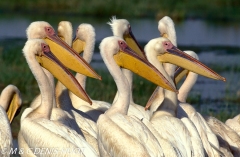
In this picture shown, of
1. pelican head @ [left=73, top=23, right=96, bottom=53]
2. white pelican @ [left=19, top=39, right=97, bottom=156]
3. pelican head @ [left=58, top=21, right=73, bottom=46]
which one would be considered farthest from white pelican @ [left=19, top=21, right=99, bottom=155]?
pelican head @ [left=73, top=23, right=96, bottom=53]

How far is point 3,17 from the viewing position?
25844 mm

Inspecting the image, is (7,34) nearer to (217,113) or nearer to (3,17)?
(3,17)

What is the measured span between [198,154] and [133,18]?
1945cm

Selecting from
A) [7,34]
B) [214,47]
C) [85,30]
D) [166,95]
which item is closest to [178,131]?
[166,95]

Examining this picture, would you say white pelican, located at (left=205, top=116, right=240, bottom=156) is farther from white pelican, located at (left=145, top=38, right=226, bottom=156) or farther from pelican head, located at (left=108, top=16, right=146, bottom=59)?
pelican head, located at (left=108, top=16, right=146, bottom=59)

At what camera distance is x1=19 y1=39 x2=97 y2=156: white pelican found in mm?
6922

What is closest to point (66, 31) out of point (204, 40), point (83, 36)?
point (83, 36)

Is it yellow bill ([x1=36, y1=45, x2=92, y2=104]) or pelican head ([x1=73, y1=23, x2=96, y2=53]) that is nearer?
yellow bill ([x1=36, y1=45, x2=92, y2=104])

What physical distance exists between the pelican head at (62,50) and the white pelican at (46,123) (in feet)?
2.02

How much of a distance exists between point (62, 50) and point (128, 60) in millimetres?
899

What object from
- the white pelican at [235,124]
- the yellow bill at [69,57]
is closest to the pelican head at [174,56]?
the yellow bill at [69,57]

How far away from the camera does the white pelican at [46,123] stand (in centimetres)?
692

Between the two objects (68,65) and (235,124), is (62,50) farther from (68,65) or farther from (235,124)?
(235,124)

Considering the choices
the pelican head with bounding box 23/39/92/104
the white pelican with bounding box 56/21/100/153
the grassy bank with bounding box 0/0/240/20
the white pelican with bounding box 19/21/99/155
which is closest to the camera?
the pelican head with bounding box 23/39/92/104
